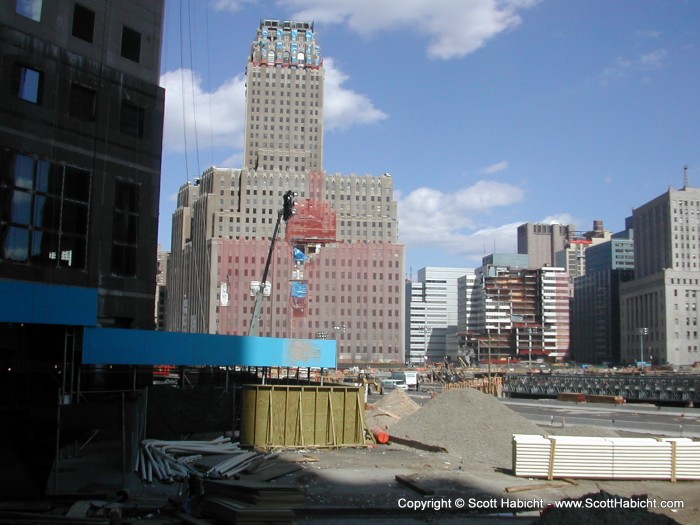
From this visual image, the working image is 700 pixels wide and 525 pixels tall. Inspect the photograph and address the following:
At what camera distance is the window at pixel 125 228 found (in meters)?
30.6

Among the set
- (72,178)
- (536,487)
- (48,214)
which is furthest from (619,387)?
(48,214)

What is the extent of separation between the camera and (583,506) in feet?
46.5

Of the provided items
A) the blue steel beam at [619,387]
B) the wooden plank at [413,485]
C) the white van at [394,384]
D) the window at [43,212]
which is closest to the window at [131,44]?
the window at [43,212]

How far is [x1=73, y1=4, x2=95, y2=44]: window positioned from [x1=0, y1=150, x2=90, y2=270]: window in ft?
20.0

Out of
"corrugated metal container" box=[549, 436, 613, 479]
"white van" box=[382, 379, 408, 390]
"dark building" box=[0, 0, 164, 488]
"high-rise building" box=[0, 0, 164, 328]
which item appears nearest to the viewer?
"corrugated metal container" box=[549, 436, 613, 479]

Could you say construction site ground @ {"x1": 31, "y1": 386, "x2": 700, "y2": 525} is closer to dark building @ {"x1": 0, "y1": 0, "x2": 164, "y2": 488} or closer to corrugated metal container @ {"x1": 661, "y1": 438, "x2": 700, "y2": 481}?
corrugated metal container @ {"x1": 661, "y1": 438, "x2": 700, "y2": 481}

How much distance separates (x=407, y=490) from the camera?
19.5 metres

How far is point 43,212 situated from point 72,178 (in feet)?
6.40

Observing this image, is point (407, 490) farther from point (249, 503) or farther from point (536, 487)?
point (249, 503)

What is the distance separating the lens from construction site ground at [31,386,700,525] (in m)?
16.4

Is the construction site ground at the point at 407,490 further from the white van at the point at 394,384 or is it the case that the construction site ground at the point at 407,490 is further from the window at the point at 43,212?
the white van at the point at 394,384

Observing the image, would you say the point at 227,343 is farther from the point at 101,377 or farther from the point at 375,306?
the point at 375,306

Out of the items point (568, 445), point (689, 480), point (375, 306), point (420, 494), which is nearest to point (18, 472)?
point (420, 494)

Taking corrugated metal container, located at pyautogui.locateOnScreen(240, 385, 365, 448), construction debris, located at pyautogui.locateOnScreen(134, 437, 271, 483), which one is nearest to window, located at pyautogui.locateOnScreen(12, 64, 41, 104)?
corrugated metal container, located at pyautogui.locateOnScreen(240, 385, 365, 448)
